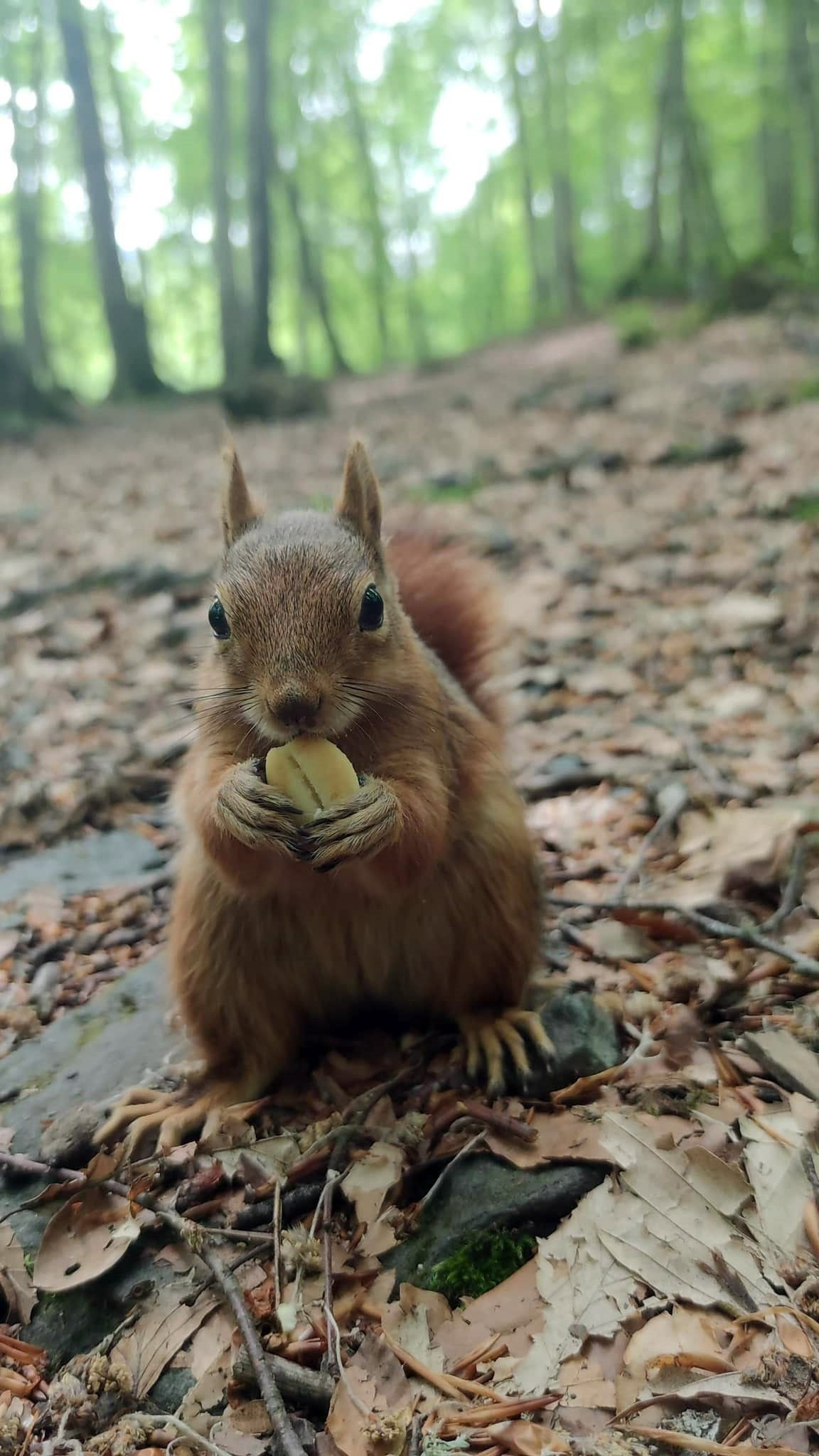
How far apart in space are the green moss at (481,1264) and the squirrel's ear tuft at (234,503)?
1.45 m

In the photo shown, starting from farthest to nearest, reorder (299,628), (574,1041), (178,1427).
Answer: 1. (574,1041)
2. (299,628)
3. (178,1427)

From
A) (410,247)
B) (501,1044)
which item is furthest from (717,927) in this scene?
(410,247)

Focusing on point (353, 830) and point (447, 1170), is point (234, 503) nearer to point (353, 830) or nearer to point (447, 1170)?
point (353, 830)

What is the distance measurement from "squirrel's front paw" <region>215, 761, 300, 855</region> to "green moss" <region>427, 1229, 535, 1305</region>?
72 cm

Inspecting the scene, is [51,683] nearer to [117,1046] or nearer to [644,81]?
[117,1046]

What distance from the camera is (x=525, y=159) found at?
2066 cm

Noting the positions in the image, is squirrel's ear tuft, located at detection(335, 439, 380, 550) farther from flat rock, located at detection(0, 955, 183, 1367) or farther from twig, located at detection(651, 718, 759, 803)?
twig, located at detection(651, 718, 759, 803)

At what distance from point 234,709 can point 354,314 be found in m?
29.7

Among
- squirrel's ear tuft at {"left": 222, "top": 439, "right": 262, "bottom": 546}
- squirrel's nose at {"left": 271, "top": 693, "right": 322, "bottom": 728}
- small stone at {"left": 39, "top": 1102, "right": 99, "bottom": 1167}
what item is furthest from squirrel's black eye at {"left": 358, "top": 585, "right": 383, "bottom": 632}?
small stone at {"left": 39, "top": 1102, "right": 99, "bottom": 1167}

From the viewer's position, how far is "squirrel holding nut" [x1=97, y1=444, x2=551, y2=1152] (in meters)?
1.80

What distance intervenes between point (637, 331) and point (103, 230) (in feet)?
22.6

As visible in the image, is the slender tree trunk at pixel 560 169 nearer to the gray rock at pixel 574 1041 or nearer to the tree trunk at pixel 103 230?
the tree trunk at pixel 103 230

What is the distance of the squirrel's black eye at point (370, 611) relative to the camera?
1892 millimetres

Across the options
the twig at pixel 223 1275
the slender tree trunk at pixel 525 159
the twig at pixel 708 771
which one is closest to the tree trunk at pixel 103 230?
the slender tree trunk at pixel 525 159
